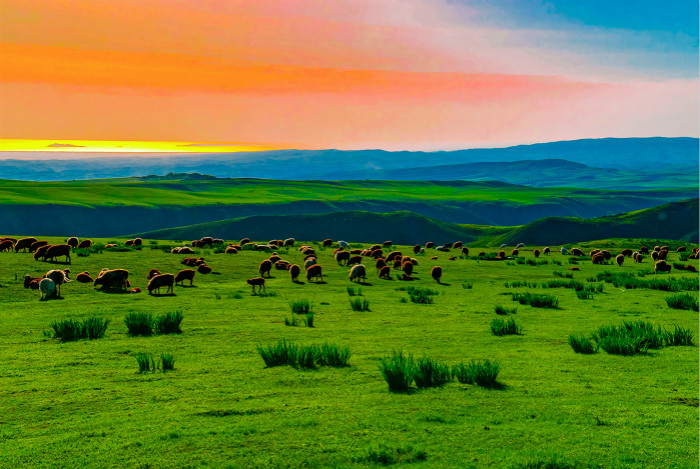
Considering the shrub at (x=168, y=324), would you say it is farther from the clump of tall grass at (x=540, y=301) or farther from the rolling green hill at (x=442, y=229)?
the rolling green hill at (x=442, y=229)

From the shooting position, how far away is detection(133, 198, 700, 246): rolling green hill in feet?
328

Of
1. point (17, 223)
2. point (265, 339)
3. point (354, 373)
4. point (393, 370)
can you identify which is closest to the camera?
point (393, 370)

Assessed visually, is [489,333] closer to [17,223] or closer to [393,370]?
[393,370]

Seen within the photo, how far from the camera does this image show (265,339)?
44.0ft

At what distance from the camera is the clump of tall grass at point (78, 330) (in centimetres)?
1320

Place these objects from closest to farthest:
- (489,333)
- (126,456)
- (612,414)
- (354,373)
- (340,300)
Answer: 1. (126,456)
2. (612,414)
3. (354,373)
4. (489,333)
5. (340,300)

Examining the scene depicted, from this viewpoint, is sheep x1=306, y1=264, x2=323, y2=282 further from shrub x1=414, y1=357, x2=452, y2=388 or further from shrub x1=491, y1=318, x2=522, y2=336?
shrub x1=414, y1=357, x2=452, y2=388

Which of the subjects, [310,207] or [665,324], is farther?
[310,207]

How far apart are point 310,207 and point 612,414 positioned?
159 m

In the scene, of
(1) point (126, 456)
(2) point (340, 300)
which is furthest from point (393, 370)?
(2) point (340, 300)

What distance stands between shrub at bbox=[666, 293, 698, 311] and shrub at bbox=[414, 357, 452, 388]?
12.6m

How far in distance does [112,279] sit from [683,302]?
2103 cm

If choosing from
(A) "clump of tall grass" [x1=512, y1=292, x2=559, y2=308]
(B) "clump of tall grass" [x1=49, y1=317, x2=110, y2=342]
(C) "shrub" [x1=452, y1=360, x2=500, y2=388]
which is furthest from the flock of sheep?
(C) "shrub" [x1=452, y1=360, x2=500, y2=388]

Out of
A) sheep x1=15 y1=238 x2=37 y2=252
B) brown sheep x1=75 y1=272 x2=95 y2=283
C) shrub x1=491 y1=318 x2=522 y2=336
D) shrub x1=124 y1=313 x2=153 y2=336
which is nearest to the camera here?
shrub x1=124 y1=313 x2=153 y2=336
